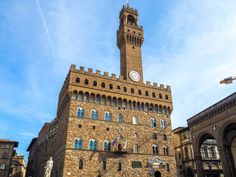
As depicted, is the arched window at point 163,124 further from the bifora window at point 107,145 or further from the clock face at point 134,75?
the bifora window at point 107,145

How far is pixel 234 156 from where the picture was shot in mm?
33500

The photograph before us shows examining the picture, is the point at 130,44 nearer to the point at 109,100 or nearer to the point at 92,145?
the point at 109,100

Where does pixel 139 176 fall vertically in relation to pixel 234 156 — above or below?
below

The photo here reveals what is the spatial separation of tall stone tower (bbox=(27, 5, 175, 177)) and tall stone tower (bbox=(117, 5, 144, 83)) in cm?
22

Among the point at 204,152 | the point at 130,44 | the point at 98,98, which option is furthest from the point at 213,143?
the point at 98,98

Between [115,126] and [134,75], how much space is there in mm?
11099

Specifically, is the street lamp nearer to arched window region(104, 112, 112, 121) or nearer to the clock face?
arched window region(104, 112, 112, 121)

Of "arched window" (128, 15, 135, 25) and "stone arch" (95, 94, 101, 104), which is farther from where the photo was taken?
"arched window" (128, 15, 135, 25)

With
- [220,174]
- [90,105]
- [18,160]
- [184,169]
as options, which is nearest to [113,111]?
[90,105]

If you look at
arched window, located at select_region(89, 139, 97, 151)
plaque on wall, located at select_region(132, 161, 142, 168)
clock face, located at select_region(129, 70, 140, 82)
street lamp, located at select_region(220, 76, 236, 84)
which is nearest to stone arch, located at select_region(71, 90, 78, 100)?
arched window, located at select_region(89, 139, 97, 151)

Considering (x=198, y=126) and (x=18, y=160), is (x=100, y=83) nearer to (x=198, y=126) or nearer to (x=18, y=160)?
(x=198, y=126)

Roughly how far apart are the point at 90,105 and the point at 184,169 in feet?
86.5

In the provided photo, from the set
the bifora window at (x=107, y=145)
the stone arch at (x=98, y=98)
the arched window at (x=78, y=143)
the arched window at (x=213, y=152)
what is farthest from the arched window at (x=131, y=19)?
the arched window at (x=213, y=152)

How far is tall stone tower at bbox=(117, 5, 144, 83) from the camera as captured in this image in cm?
4326
